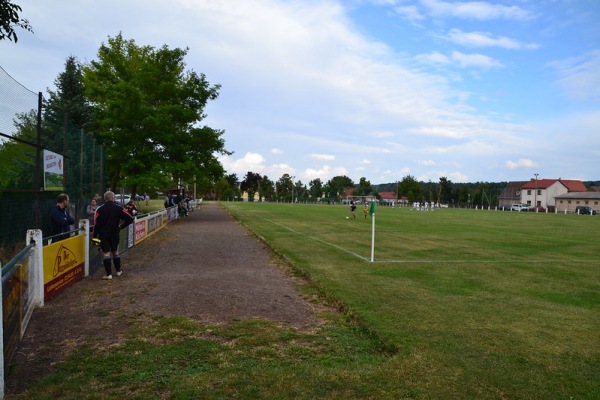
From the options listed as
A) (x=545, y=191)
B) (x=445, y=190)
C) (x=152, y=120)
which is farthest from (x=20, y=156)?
(x=445, y=190)

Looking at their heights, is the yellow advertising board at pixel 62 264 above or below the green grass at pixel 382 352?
above

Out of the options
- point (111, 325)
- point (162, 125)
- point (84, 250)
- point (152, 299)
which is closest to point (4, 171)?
point (84, 250)

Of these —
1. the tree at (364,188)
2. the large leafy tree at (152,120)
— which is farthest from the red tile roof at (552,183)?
the large leafy tree at (152,120)

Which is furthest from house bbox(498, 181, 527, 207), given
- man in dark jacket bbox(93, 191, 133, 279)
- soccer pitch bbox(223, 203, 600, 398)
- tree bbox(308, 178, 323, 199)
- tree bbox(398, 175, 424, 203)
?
man in dark jacket bbox(93, 191, 133, 279)

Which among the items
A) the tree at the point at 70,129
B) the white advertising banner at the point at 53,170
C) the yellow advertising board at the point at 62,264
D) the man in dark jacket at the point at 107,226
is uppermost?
the tree at the point at 70,129

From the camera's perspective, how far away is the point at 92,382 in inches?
177

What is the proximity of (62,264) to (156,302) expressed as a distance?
7.69ft

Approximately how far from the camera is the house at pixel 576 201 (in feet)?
320

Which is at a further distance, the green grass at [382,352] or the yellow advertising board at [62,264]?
the yellow advertising board at [62,264]

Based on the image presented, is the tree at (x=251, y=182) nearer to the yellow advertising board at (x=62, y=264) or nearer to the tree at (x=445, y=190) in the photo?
the tree at (x=445, y=190)

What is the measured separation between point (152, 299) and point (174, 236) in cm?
1282

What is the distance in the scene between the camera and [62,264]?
349 inches

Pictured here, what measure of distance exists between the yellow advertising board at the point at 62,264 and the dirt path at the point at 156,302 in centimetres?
20

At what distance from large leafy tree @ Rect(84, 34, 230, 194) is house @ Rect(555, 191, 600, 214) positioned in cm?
8904
